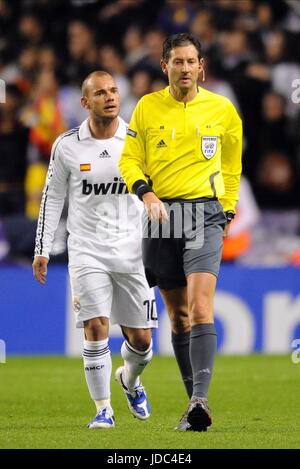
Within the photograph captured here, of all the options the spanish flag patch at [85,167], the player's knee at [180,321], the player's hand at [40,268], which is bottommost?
the player's knee at [180,321]

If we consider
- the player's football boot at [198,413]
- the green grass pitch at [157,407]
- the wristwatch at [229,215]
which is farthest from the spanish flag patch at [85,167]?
the player's football boot at [198,413]

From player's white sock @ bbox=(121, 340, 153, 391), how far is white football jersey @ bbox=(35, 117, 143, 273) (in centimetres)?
57

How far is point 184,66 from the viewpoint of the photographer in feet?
23.0

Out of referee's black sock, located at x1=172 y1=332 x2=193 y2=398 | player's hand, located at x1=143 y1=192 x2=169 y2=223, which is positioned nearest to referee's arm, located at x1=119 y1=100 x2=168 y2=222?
player's hand, located at x1=143 y1=192 x2=169 y2=223

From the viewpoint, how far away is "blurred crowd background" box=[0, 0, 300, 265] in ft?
45.4

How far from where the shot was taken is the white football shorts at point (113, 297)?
7.37 m

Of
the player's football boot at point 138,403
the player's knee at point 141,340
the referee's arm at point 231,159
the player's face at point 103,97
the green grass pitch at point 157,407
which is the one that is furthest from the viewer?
the player's football boot at point 138,403

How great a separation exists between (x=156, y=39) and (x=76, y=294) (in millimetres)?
7900

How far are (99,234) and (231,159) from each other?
959mm

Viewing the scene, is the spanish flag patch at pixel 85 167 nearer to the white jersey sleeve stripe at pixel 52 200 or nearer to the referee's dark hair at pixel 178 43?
the white jersey sleeve stripe at pixel 52 200

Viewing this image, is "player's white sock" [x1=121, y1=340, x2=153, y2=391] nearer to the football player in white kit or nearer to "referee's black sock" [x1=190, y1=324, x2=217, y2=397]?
the football player in white kit

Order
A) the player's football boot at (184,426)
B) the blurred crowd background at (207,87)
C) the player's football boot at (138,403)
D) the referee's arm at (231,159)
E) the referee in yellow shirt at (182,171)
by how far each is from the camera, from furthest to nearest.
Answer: the blurred crowd background at (207,87) < the player's football boot at (138,403) < the referee's arm at (231,159) < the referee in yellow shirt at (182,171) < the player's football boot at (184,426)

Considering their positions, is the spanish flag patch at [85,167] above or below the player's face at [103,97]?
below

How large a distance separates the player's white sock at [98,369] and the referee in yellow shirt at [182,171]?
51 centimetres
